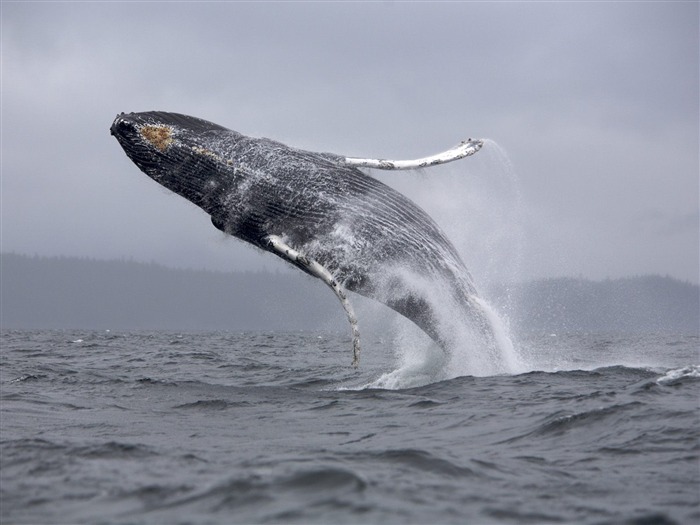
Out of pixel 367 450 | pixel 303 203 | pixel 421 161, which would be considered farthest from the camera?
pixel 421 161

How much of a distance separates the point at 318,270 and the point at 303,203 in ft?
3.06

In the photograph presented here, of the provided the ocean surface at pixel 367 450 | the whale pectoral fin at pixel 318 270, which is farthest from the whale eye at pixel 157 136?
the ocean surface at pixel 367 450

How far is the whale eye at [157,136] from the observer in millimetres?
10695

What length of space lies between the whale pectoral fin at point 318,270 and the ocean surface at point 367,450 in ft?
2.88

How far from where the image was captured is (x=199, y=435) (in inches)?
311

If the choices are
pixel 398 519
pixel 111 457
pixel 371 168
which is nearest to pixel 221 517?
pixel 398 519

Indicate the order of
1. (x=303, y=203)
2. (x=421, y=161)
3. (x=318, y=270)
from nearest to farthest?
(x=318, y=270) < (x=303, y=203) < (x=421, y=161)

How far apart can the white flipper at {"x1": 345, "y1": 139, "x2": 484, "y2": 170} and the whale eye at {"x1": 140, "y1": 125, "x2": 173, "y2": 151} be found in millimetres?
2435

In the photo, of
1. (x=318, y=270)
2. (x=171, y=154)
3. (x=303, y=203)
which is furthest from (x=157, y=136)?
(x=318, y=270)

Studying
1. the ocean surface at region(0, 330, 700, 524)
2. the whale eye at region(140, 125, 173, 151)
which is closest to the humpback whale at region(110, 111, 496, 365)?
the whale eye at region(140, 125, 173, 151)

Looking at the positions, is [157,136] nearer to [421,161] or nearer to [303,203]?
[303,203]

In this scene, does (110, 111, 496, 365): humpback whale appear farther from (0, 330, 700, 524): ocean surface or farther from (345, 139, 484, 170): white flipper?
(0, 330, 700, 524): ocean surface

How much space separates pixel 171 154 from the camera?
35.2ft

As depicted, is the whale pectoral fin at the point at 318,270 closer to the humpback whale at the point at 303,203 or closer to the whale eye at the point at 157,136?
the humpback whale at the point at 303,203
